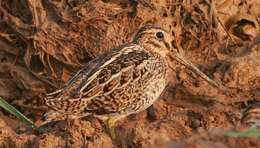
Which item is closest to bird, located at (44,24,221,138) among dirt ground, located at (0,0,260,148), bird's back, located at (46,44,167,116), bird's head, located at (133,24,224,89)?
bird's back, located at (46,44,167,116)

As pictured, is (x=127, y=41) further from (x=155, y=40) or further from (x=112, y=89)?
(x=112, y=89)

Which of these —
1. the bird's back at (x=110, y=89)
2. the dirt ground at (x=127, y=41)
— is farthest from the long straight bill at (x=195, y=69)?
the bird's back at (x=110, y=89)

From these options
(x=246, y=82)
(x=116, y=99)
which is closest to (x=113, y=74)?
(x=116, y=99)

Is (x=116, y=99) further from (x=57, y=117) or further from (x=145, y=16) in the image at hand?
(x=145, y=16)

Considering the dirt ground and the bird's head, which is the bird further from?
the dirt ground

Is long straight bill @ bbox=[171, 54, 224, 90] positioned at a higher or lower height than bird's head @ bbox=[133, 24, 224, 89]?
lower

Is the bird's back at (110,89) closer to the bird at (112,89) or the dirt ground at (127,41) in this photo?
the bird at (112,89)

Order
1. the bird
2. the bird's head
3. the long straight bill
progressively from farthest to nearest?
the long straight bill, the bird's head, the bird

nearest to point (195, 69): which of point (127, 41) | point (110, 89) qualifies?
point (127, 41)
